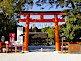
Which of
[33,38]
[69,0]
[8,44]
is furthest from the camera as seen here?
[33,38]

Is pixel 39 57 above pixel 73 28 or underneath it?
underneath

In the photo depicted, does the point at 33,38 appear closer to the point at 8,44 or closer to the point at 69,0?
the point at 8,44

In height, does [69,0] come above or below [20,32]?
above

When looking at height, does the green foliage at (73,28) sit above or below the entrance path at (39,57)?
above

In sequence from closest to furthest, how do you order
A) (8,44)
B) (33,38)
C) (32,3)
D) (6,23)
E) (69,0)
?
(69,0) → (32,3) → (8,44) → (6,23) → (33,38)

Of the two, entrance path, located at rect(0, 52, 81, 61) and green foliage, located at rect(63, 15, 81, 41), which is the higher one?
green foliage, located at rect(63, 15, 81, 41)

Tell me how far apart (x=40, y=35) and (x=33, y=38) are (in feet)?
6.69

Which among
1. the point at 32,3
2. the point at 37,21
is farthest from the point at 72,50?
the point at 32,3

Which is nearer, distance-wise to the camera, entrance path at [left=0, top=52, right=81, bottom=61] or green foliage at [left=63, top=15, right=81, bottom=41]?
entrance path at [left=0, top=52, right=81, bottom=61]

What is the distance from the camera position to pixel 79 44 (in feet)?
70.4

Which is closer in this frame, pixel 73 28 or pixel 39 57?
pixel 39 57

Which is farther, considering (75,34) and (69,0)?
(75,34)

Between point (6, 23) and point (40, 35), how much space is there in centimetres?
1567

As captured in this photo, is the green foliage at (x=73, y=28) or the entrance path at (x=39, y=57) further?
the green foliage at (x=73, y=28)
